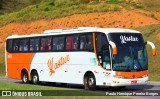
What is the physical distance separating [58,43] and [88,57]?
3.04 m

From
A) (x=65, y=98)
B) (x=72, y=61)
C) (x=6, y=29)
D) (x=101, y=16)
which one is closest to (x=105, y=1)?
(x=101, y=16)

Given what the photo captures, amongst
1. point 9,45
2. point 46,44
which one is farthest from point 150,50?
point 46,44

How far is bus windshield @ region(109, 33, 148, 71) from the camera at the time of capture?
22.4 metres

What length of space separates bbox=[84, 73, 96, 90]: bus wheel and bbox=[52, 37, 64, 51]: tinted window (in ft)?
9.21

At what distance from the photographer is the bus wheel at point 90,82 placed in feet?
76.5

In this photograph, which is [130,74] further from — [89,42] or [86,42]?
[86,42]

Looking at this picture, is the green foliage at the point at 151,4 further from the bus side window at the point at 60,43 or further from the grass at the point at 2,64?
the bus side window at the point at 60,43

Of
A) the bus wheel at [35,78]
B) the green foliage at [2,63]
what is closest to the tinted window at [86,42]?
the bus wheel at [35,78]

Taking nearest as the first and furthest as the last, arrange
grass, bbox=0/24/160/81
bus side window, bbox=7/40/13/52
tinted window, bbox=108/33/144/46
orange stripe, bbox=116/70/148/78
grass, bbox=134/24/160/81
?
orange stripe, bbox=116/70/148/78
tinted window, bbox=108/33/144/46
bus side window, bbox=7/40/13/52
grass, bbox=134/24/160/81
grass, bbox=0/24/160/81

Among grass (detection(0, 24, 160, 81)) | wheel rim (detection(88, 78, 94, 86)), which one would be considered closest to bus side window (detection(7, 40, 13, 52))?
wheel rim (detection(88, 78, 94, 86))

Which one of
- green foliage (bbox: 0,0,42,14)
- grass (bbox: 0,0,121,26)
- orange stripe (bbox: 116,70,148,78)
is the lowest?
orange stripe (bbox: 116,70,148,78)

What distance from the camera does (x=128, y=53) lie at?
22.6 m

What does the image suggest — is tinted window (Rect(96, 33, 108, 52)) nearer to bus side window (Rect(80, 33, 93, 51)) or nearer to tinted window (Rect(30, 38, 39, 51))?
bus side window (Rect(80, 33, 93, 51))

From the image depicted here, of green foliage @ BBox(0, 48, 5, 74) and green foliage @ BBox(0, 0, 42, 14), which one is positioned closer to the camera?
green foliage @ BBox(0, 48, 5, 74)
